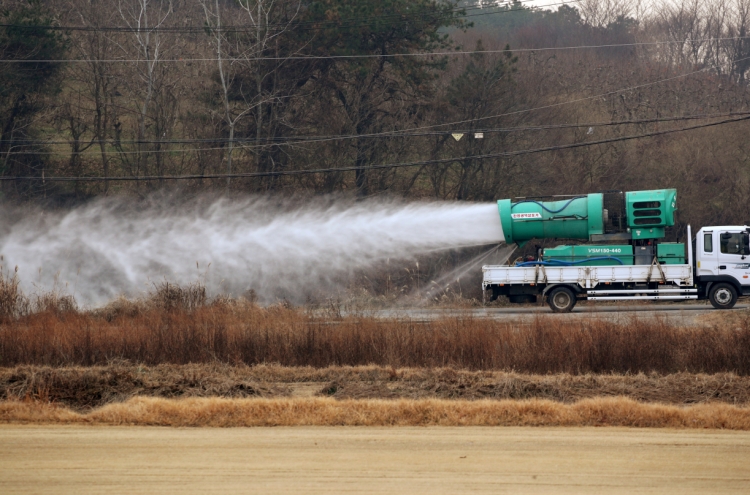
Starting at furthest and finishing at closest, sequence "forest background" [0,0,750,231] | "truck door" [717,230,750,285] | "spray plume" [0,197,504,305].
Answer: "forest background" [0,0,750,231] → "spray plume" [0,197,504,305] → "truck door" [717,230,750,285]

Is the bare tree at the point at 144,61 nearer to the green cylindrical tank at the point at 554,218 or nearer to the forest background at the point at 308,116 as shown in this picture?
the forest background at the point at 308,116

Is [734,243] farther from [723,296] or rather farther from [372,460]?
[372,460]

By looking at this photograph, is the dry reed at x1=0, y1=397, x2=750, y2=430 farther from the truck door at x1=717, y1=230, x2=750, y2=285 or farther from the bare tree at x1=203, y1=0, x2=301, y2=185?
the bare tree at x1=203, y1=0, x2=301, y2=185

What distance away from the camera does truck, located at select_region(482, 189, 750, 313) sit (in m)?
25.0

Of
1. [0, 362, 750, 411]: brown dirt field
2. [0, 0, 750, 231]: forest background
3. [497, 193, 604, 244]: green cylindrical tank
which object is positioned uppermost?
[0, 0, 750, 231]: forest background

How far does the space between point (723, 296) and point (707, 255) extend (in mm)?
1456

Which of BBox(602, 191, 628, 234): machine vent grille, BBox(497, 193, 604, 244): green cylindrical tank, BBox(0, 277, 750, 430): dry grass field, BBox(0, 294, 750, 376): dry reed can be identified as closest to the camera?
BBox(0, 277, 750, 430): dry grass field

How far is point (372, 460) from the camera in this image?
9500 mm

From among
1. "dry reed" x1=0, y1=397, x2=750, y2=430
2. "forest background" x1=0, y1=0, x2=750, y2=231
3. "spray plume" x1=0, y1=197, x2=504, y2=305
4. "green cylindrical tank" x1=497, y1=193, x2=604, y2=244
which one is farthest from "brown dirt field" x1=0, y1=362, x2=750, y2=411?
"forest background" x1=0, y1=0, x2=750, y2=231

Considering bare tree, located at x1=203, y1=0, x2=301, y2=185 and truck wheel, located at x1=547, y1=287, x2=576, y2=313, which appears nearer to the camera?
truck wheel, located at x1=547, y1=287, x2=576, y2=313

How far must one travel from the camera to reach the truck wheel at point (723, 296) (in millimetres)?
25172

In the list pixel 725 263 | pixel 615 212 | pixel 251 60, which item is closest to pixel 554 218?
pixel 615 212

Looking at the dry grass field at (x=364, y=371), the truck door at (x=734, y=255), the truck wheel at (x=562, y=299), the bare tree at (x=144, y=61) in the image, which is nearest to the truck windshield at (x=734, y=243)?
the truck door at (x=734, y=255)

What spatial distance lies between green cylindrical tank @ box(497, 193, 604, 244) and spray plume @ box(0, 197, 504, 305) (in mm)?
592
